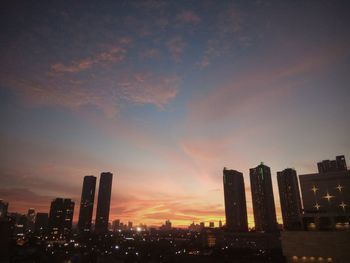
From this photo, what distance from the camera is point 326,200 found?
51875 mm

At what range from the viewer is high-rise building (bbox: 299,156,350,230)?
48.9 m

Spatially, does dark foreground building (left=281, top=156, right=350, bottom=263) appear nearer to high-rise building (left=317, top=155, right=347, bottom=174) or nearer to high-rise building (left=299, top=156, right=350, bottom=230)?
high-rise building (left=299, top=156, right=350, bottom=230)

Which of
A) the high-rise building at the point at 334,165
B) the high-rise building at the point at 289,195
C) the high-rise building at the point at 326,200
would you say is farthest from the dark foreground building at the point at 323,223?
the high-rise building at the point at 289,195

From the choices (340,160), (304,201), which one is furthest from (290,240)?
(340,160)

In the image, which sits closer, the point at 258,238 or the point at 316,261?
the point at 316,261

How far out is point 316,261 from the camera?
46531mm

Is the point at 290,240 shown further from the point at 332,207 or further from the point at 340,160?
the point at 340,160

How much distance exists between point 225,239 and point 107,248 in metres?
87.6

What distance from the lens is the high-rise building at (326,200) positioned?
48938 millimetres

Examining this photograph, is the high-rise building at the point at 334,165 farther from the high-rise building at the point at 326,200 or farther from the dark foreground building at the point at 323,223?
the dark foreground building at the point at 323,223

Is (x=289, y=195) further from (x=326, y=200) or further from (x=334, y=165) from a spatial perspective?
(x=326, y=200)

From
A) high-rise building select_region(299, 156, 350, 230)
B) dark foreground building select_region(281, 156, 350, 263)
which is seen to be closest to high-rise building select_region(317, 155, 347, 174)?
high-rise building select_region(299, 156, 350, 230)

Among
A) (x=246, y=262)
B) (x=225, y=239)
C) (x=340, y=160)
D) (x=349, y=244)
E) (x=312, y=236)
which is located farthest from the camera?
(x=225, y=239)

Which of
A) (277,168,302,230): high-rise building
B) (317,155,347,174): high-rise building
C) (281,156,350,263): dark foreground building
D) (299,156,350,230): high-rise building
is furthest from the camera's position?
(277,168,302,230): high-rise building
